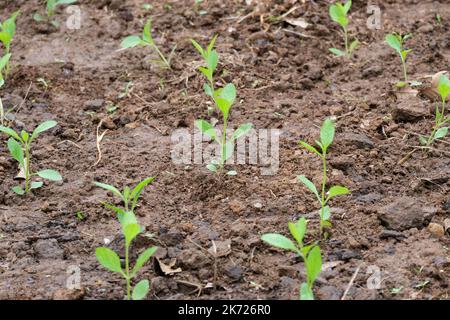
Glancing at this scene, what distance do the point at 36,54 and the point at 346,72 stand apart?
1738mm

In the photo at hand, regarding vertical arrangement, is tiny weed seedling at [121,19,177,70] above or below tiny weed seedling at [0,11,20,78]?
below

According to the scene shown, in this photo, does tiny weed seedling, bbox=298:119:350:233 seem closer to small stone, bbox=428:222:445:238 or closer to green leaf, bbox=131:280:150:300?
small stone, bbox=428:222:445:238

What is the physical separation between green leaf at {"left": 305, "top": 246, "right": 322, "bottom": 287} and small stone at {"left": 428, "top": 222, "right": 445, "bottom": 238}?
61cm

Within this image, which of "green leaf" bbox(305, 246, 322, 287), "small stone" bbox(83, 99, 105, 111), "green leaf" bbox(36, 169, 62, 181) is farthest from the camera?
"small stone" bbox(83, 99, 105, 111)

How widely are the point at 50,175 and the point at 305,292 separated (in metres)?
1.26

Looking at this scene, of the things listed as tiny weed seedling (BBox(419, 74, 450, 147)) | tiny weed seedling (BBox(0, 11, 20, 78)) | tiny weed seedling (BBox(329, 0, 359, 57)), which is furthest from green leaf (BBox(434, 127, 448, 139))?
tiny weed seedling (BBox(0, 11, 20, 78))

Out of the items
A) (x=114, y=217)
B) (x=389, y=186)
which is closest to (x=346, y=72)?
(x=389, y=186)

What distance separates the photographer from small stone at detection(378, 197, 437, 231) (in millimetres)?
2889

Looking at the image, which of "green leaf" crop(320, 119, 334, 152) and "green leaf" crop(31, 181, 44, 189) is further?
"green leaf" crop(31, 181, 44, 189)

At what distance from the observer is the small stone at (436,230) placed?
9.34ft

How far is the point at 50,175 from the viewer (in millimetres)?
3145

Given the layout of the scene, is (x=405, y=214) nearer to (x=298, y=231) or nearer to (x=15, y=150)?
(x=298, y=231)

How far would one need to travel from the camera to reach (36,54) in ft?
13.9

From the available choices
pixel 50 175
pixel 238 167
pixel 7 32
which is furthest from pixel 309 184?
pixel 7 32
